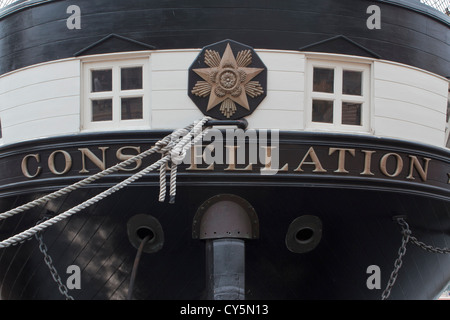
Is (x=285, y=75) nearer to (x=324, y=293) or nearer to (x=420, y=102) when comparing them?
(x=420, y=102)

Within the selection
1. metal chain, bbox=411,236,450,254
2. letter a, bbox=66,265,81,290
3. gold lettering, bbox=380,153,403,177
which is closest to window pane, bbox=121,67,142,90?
letter a, bbox=66,265,81,290

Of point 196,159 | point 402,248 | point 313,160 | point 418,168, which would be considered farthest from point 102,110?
point 402,248

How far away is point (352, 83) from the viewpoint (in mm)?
9336

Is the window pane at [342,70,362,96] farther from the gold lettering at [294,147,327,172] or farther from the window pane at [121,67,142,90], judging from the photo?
the window pane at [121,67,142,90]

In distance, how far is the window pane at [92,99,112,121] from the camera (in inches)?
363

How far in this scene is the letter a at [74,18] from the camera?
938 cm

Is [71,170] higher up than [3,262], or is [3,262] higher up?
[71,170]

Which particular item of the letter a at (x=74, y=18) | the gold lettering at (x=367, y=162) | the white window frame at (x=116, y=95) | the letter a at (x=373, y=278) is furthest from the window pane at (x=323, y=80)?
the letter a at (x=74, y=18)

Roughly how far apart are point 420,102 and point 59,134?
3545mm

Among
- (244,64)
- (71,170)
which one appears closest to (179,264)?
(71,170)

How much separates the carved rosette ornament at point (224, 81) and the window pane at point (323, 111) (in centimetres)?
63

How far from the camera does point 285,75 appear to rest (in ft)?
29.7

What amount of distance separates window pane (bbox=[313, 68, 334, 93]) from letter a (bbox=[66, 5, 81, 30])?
2308mm
